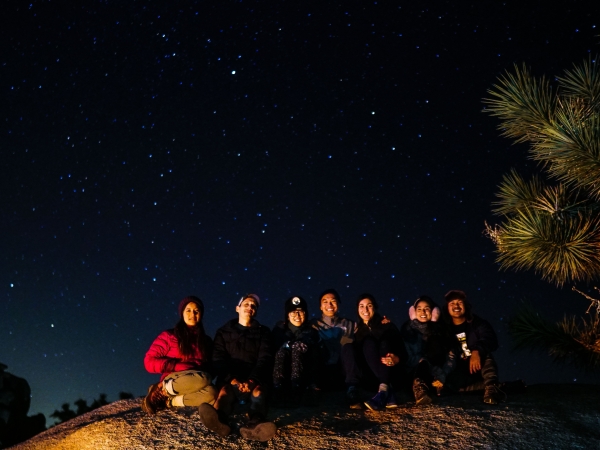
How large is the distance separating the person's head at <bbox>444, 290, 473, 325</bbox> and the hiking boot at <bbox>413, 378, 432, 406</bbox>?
1.26 m

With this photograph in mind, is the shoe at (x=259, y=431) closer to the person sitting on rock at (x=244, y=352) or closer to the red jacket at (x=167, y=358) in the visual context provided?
the person sitting on rock at (x=244, y=352)

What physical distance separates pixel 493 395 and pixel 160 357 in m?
3.74

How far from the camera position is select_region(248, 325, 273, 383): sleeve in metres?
6.07

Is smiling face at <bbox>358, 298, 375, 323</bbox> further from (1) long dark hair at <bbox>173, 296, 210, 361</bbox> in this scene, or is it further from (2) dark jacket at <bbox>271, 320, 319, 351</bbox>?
(1) long dark hair at <bbox>173, 296, 210, 361</bbox>

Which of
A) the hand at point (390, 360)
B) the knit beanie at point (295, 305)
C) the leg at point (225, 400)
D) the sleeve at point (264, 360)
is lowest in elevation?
the leg at point (225, 400)

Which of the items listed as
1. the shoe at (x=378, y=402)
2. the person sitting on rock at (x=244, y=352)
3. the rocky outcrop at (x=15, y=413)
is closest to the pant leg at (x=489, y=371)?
the shoe at (x=378, y=402)

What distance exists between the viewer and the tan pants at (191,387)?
5.69 meters

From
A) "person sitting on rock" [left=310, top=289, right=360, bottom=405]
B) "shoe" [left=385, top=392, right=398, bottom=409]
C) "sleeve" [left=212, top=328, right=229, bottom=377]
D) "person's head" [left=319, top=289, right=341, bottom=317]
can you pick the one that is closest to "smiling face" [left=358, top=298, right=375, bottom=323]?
"person sitting on rock" [left=310, top=289, right=360, bottom=405]

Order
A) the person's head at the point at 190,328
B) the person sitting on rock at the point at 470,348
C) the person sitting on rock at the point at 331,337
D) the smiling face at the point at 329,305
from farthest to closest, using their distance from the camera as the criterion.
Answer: the smiling face at the point at 329,305
the person sitting on rock at the point at 331,337
the person's head at the point at 190,328
the person sitting on rock at the point at 470,348

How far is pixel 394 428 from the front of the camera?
207 inches

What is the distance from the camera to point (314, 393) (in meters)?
6.35

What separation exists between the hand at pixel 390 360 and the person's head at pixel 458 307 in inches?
50.2

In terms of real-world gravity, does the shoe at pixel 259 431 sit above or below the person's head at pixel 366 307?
below

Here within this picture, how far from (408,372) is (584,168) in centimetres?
387
